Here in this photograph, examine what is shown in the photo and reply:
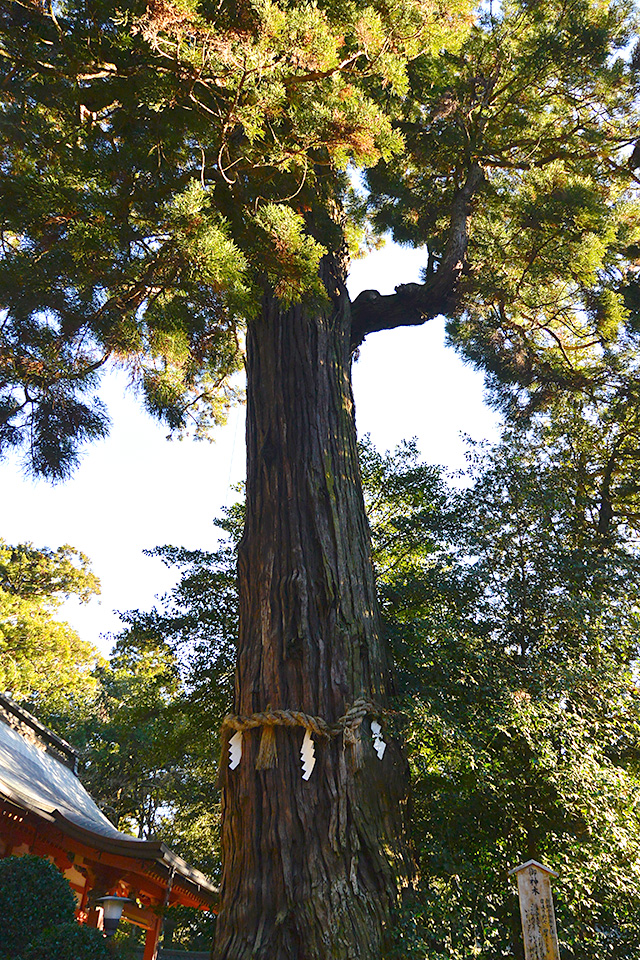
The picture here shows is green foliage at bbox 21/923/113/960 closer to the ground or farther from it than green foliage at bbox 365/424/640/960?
closer to the ground

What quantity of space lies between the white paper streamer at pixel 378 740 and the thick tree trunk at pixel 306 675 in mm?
36

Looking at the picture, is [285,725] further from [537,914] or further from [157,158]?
[157,158]

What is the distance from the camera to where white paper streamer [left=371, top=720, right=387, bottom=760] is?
3.76 m

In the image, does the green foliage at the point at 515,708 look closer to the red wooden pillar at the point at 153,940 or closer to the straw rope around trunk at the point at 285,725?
the straw rope around trunk at the point at 285,725

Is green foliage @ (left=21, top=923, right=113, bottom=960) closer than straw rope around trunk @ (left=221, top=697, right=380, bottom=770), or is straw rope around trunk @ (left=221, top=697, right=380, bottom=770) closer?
green foliage @ (left=21, top=923, right=113, bottom=960)

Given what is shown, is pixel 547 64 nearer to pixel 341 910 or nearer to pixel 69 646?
pixel 341 910

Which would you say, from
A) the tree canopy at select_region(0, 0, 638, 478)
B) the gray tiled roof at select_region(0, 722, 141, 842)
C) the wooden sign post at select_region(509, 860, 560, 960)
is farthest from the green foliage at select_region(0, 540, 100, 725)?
the wooden sign post at select_region(509, 860, 560, 960)

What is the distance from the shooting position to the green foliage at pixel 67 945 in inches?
122

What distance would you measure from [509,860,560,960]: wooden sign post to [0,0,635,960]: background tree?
78 centimetres

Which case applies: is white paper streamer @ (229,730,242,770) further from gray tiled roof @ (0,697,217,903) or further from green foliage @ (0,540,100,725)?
green foliage @ (0,540,100,725)

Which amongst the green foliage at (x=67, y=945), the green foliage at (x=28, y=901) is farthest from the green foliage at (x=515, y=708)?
the green foliage at (x=28, y=901)

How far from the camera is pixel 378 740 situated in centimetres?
378

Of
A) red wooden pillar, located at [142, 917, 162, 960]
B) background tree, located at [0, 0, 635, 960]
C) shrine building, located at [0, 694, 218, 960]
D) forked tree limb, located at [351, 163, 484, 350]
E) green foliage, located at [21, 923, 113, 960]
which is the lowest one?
red wooden pillar, located at [142, 917, 162, 960]

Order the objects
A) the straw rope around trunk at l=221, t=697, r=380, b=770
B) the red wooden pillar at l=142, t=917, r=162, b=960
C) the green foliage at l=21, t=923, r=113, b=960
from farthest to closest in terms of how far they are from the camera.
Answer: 1. the red wooden pillar at l=142, t=917, r=162, b=960
2. the straw rope around trunk at l=221, t=697, r=380, b=770
3. the green foliage at l=21, t=923, r=113, b=960
